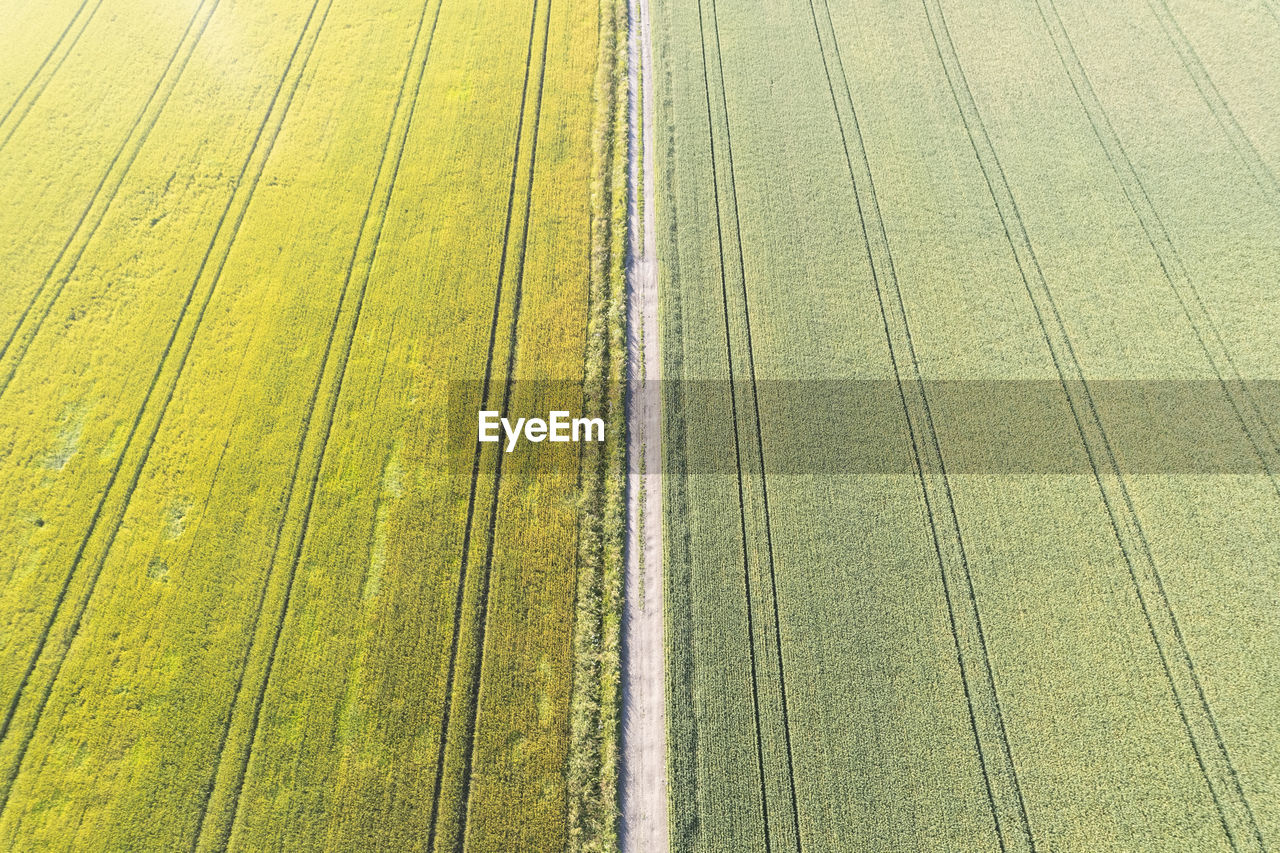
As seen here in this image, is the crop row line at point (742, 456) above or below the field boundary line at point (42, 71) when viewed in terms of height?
below

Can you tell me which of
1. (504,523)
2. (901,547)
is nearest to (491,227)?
(504,523)

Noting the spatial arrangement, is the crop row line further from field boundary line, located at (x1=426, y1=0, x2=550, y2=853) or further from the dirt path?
field boundary line, located at (x1=426, y1=0, x2=550, y2=853)

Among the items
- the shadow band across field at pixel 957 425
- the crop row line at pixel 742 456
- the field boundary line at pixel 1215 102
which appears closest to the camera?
the crop row line at pixel 742 456

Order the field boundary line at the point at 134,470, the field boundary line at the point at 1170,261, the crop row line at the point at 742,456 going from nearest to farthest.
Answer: the crop row line at the point at 742,456, the field boundary line at the point at 134,470, the field boundary line at the point at 1170,261

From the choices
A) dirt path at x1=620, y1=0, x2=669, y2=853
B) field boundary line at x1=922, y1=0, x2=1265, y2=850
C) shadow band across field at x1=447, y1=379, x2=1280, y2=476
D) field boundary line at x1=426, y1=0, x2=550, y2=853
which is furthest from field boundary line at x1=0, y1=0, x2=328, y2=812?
field boundary line at x1=922, y1=0, x2=1265, y2=850

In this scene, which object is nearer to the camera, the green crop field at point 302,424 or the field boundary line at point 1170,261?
the green crop field at point 302,424

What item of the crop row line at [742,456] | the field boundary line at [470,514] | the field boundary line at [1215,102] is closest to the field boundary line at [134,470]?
the field boundary line at [470,514]

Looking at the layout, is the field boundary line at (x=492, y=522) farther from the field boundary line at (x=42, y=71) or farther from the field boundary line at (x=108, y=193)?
the field boundary line at (x=42, y=71)
